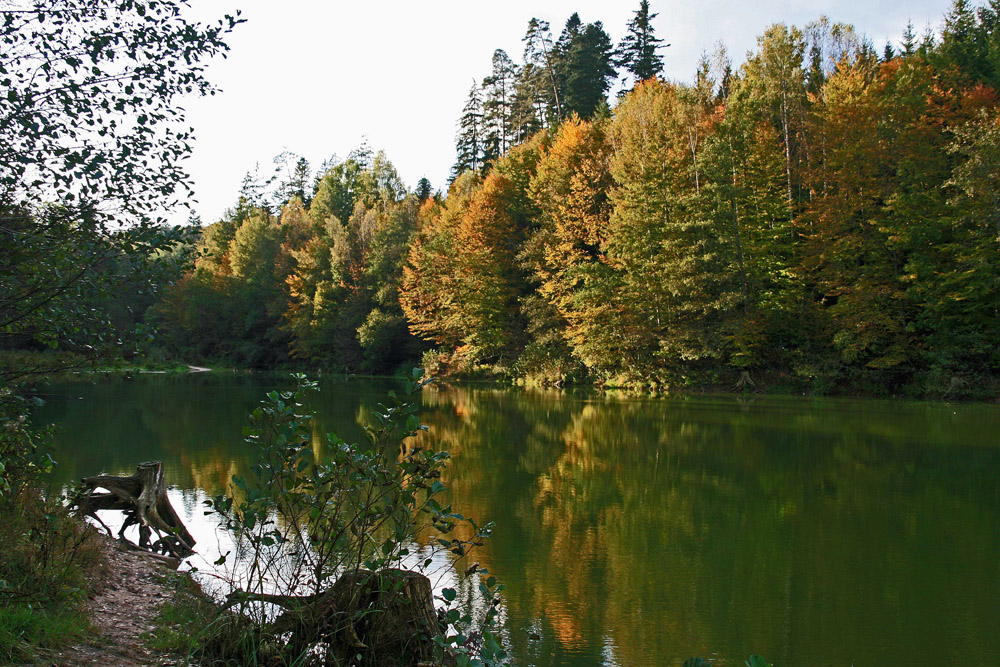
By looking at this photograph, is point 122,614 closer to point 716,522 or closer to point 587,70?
point 716,522

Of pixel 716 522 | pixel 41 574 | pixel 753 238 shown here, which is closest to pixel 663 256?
pixel 753 238

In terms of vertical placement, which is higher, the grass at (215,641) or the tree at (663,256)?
the tree at (663,256)

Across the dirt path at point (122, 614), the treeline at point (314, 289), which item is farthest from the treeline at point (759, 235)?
the dirt path at point (122, 614)

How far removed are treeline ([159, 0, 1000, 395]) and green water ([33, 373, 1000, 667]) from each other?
263 inches

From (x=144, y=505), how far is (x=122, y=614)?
254 cm

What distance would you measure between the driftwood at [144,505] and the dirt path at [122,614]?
47cm

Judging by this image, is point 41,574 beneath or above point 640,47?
beneath

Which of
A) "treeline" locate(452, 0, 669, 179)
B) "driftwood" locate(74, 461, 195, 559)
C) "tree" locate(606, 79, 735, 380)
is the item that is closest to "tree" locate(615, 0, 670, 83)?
"treeline" locate(452, 0, 669, 179)

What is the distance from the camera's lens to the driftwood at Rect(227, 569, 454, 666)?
403 cm

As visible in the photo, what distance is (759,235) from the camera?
28.9 meters

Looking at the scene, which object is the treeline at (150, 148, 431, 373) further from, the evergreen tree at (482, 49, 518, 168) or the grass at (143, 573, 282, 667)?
the grass at (143, 573, 282, 667)

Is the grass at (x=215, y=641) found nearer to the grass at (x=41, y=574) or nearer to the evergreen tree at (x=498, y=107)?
the grass at (x=41, y=574)

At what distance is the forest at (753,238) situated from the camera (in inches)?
997

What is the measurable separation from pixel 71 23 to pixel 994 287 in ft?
88.6
